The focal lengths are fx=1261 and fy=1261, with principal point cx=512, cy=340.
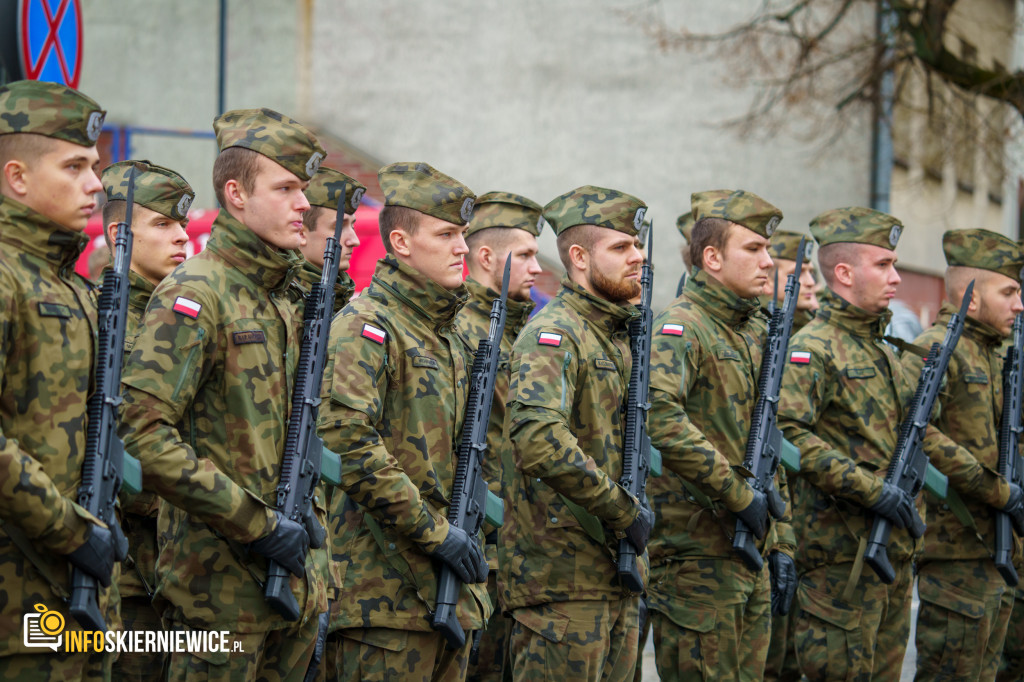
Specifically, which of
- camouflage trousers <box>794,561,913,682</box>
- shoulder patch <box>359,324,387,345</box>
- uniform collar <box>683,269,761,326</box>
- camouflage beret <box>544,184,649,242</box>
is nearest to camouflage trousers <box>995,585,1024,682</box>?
camouflage trousers <box>794,561,913,682</box>

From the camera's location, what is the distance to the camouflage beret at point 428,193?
15.1ft

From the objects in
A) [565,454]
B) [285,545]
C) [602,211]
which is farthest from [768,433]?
[285,545]

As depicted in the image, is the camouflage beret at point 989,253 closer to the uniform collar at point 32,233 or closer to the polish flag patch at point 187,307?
the polish flag patch at point 187,307

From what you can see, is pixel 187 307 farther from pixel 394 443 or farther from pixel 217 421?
pixel 394 443

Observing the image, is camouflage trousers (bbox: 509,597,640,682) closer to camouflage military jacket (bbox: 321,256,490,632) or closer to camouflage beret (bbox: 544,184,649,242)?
camouflage military jacket (bbox: 321,256,490,632)

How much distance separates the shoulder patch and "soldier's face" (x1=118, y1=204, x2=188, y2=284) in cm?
142

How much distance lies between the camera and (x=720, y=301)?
5.62 m

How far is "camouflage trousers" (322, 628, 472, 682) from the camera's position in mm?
4157

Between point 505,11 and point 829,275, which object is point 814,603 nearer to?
point 829,275

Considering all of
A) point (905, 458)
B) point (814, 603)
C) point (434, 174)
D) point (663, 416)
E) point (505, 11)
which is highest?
point (505, 11)

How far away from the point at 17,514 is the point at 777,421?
12.5ft

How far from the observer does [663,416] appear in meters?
5.16

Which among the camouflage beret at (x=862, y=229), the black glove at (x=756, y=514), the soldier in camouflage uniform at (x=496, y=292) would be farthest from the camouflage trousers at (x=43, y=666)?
the camouflage beret at (x=862, y=229)

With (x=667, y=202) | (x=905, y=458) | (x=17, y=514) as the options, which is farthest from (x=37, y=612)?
(x=667, y=202)
